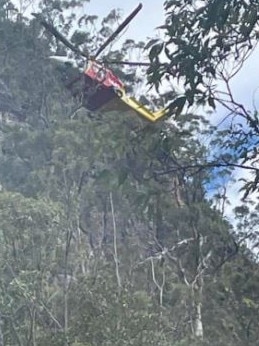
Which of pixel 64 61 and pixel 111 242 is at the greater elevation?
pixel 64 61

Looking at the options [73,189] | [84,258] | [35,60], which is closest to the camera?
[84,258]

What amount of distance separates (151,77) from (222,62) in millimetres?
258

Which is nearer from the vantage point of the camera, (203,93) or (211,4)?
(211,4)

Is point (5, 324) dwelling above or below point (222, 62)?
above

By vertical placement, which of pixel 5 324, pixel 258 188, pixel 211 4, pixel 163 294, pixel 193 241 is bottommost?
pixel 258 188

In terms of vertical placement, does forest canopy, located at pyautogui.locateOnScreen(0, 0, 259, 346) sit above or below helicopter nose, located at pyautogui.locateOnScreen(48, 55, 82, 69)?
below

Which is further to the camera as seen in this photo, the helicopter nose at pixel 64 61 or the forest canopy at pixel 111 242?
the helicopter nose at pixel 64 61

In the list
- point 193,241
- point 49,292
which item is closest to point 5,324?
point 49,292

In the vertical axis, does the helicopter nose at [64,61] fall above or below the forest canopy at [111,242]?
above

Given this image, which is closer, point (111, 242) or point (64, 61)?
point (111, 242)

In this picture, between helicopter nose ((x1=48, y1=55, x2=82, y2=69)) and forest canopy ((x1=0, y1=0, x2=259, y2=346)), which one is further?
helicopter nose ((x1=48, y1=55, x2=82, y2=69))

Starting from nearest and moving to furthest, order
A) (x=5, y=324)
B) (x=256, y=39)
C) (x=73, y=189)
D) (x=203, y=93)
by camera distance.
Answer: (x=203, y=93) → (x=256, y=39) → (x=5, y=324) → (x=73, y=189)

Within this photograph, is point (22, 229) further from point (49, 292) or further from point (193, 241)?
point (193, 241)

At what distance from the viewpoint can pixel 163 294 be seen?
10.3 metres
